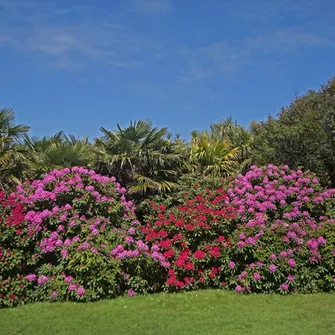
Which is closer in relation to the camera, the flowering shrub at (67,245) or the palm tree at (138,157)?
the flowering shrub at (67,245)

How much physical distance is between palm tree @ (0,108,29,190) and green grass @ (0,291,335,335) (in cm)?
351

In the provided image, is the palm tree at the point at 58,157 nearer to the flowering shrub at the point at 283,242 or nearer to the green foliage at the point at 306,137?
the flowering shrub at the point at 283,242

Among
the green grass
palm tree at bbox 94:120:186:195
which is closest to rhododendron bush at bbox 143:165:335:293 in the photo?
the green grass

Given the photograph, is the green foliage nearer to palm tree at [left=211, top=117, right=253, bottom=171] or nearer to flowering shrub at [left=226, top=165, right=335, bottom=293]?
palm tree at [left=211, top=117, right=253, bottom=171]

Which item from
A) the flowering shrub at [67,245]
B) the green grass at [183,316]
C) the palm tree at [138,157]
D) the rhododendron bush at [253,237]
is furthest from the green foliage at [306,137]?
the flowering shrub at [67,245]

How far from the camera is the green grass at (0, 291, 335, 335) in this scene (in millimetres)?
5176

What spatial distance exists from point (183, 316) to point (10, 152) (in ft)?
18.9

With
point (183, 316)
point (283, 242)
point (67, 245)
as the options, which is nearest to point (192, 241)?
point (283, 242)

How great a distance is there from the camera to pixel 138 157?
9570 millimetres

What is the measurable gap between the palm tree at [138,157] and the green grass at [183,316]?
334cm

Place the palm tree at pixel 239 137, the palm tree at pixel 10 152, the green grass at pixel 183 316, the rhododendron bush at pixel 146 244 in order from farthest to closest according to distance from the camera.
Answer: the palm tree at pixel 239 137 < the palm tree at pixel 10 152 < the rhododendron bush at pixel 146 244 < the green grass at pixel 183 316

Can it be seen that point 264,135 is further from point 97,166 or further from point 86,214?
point 86,214

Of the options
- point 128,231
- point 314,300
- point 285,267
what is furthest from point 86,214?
point 314,300

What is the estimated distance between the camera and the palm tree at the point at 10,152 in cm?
892
